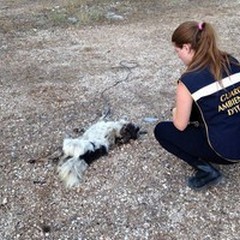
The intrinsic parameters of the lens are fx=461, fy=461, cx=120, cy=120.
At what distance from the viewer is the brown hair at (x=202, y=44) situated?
2.60 metres

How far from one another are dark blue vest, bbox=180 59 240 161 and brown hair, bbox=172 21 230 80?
0.14 ft

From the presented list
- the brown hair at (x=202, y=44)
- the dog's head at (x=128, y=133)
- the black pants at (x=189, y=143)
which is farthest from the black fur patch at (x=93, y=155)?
the brown hair at (x=202, y=44)

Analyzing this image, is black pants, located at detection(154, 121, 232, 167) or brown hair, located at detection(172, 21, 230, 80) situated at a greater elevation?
brown hair, located at detection(172, 21, 230, 80)

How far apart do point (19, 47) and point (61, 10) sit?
1.62 metres

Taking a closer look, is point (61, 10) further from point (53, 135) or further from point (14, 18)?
point (53, 135)

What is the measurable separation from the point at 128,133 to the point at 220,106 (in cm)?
110

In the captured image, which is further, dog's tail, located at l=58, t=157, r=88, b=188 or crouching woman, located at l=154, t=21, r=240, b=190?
dog's tail, located at l=58, t=157, r=88, b=188

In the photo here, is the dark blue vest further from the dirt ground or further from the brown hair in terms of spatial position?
the dirt ground

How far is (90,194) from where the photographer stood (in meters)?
3.06

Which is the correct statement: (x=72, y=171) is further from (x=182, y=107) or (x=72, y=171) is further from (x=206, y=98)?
(x=206, y=98)

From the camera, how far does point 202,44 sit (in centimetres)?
261

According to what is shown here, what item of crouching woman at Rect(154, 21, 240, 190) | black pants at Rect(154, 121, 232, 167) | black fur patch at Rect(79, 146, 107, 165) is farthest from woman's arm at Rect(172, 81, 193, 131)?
black fur patch at Rect(79, 146, 107, 165)

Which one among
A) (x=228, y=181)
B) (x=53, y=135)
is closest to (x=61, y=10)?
(x=53, y=135)

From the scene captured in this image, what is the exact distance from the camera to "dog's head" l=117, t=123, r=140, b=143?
3590 mm
